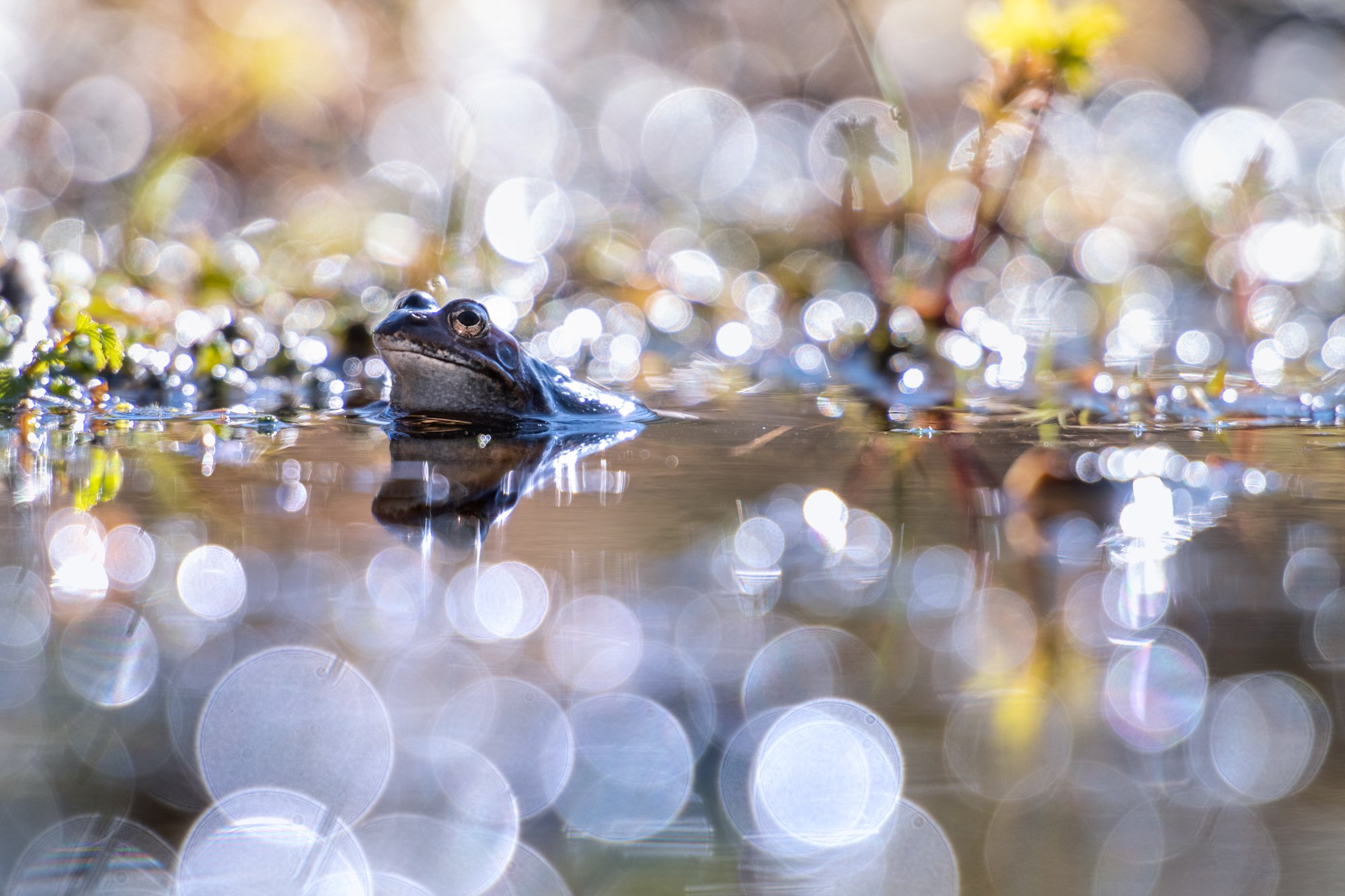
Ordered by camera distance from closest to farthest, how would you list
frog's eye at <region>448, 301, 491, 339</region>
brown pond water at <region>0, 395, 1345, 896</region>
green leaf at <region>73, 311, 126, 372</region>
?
brown pond water at <region>0, 395, 1345, 896</region>
green leaf at <region>73, 311, 126, 372</region>
frog's eye at <region>448, 301, 491, 339</region>

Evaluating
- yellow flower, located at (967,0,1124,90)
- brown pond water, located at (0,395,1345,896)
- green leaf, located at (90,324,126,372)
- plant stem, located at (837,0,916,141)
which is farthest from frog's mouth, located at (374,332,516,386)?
yellow flower, located at (967,0,1124,90)

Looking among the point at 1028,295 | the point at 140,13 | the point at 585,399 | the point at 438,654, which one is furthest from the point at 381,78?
the point at 438,654

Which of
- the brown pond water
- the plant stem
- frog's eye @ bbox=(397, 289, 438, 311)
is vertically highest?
the plant stem

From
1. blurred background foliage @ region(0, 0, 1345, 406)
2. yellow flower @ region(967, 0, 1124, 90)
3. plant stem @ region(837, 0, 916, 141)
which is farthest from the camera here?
blurred background foliage @ region(0, 0, 1345, 406)

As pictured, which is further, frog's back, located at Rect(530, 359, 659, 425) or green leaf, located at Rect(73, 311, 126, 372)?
frog's back, located at Rect(530, 359, 659, 425)

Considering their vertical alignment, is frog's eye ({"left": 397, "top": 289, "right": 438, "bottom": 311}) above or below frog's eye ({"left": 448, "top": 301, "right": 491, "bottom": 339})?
above

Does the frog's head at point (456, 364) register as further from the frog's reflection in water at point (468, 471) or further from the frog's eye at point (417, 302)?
the frog's reflection in water at point (468, 471)

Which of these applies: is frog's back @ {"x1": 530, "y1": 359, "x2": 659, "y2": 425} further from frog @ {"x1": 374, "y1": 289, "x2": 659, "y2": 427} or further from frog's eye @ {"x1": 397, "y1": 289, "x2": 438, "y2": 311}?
frog's eye @ {"x1": 397, "y1": 289, "x2": 438, "y2": 311}
